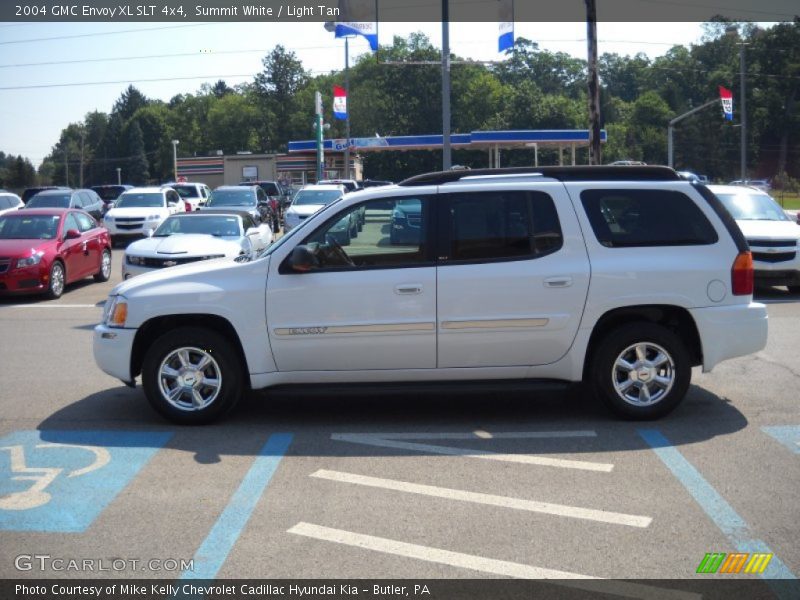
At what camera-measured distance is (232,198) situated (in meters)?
27.8

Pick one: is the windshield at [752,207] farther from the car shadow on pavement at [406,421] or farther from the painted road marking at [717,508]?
the painted road marking at [717,508]

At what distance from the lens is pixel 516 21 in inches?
992

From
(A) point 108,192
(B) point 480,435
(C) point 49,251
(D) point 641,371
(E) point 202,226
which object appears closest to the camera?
(B) point 480,435

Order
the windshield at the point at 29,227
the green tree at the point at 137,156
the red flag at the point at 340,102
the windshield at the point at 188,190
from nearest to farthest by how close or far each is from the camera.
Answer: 1. the windshield at the point at 29,227
2. the windshield at the point at 188,190
3. the red flag at the point at 340,102
4. the green tree at the point at 137,156

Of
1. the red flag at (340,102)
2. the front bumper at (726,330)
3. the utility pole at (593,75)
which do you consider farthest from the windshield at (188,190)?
the front bumper at (726,330)

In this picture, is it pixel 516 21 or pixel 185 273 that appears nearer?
pixel 185 273

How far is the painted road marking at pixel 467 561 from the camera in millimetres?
4332

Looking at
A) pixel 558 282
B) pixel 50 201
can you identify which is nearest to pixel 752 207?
pixel 558 282

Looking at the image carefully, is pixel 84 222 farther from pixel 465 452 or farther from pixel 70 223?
pixel 465 452

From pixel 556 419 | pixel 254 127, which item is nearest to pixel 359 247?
pixel 556 419

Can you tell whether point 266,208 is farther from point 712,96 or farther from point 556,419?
point 712,96

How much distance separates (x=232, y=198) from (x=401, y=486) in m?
22.8

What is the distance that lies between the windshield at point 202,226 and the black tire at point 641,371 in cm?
930

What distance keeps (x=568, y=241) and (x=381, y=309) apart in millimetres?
1586
